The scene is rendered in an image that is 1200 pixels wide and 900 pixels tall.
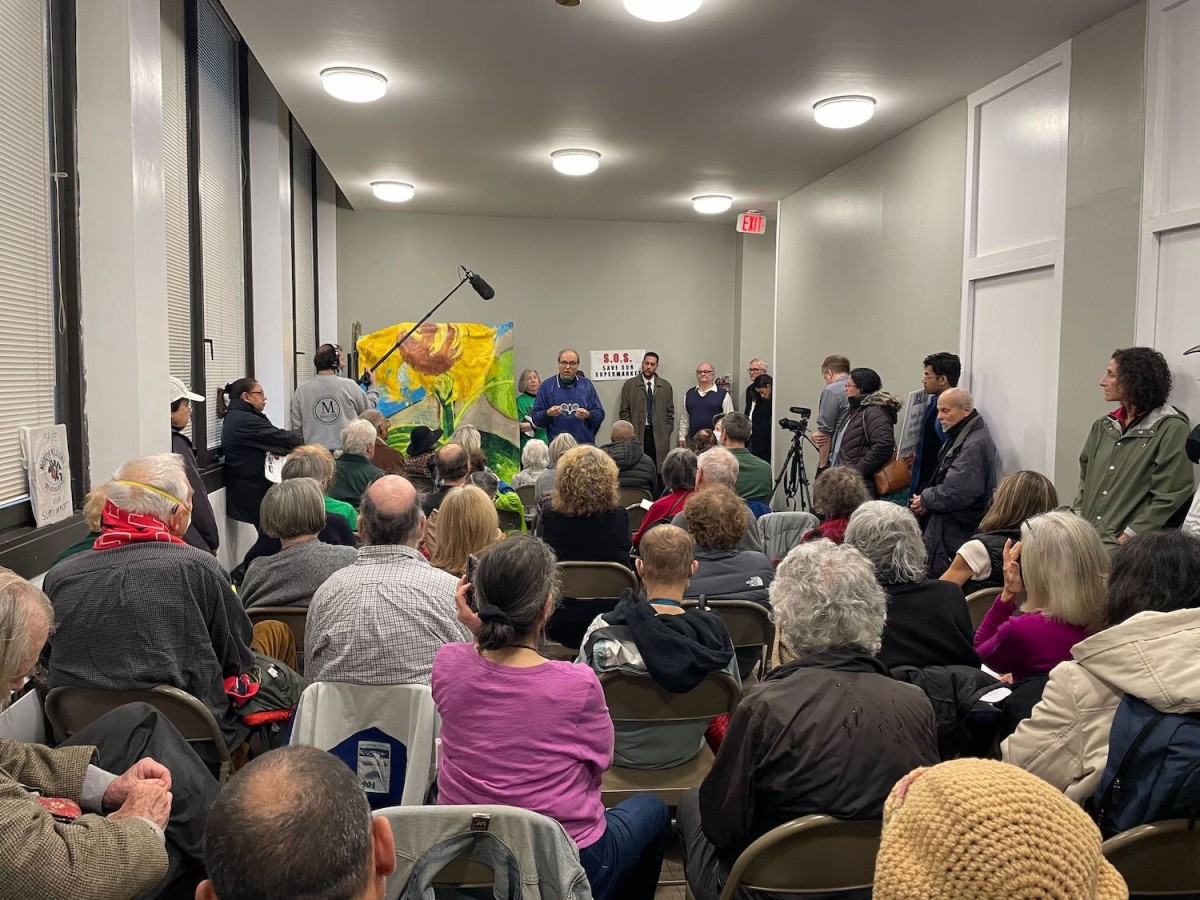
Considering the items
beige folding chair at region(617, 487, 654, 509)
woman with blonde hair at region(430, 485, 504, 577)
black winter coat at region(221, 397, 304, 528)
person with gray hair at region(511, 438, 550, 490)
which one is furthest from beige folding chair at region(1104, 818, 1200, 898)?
black winter coat at region(221, 397, 304, 528)

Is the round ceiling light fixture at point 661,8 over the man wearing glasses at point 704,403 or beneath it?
over

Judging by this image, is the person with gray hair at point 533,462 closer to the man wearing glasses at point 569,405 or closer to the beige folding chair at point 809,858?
the man wearing glasses at point 569,405

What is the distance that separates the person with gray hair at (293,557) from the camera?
2.85 metres

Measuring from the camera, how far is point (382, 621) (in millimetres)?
2180

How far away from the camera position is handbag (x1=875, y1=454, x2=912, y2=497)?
5.66 metres

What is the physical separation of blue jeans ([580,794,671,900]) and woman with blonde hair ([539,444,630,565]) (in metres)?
1.68

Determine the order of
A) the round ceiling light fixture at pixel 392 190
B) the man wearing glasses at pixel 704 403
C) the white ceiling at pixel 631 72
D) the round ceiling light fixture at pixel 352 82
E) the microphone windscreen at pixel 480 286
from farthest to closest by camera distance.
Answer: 1. the man wearing glasses at pixel 704 403
2. the microphone windscreen at pixel 480 286
3. the round ceiling light fixture at pixel 392 190
4. the round ceiling light fixture at pixel 352 82
5. the white ceiling at pixel 631 72

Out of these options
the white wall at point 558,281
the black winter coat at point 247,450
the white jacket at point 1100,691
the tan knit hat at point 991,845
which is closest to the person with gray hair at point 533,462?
the black winter coat at point 247,450

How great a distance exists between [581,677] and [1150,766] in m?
1.01

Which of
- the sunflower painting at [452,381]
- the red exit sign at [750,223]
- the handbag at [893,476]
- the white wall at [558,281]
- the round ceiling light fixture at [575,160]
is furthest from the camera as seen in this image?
the white wall at [558,281]

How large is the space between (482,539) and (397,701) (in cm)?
90

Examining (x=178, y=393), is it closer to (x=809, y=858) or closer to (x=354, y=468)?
(x=354, y=468)

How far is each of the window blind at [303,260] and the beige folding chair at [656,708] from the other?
6.16 metres

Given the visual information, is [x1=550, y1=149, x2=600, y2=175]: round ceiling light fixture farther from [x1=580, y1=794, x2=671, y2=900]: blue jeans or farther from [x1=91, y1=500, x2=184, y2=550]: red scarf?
[x1=580, y1=794, x2=671, y2=900]: blue jeans
